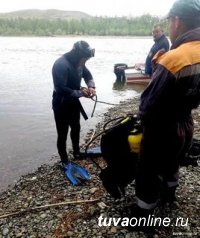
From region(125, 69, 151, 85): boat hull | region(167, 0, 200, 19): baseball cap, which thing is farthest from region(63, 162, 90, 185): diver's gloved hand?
region(125, 69, 151, 85): boat hull

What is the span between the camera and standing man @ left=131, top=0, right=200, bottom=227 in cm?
307

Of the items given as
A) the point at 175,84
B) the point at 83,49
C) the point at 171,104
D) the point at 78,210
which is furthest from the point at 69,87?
the point at 175,84

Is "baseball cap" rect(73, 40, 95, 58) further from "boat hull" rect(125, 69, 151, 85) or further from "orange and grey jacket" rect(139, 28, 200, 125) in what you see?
"boat hull" rect(125, 69, 151, 85)

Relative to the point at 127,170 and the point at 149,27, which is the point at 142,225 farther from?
the point at 149,27

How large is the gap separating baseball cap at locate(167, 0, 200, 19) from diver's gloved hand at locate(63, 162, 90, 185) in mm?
3301

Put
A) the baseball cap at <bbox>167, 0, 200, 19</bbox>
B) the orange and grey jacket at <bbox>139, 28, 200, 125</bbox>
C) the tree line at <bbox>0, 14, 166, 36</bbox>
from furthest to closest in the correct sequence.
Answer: the tree line at <bbox>0, 14, 166, 36</bbox>
the baseball cap at <bbox>167, 0, 200, 19</bbox>
the orange and grey jacket at <bbox>139, 28, 200, 125</bbox>

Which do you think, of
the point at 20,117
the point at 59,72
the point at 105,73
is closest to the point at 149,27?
the point at 105,73

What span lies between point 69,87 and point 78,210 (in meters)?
2.18

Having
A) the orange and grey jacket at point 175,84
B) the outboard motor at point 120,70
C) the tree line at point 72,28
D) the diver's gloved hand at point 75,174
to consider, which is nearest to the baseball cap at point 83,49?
the diver's gloved hand at point 75,174

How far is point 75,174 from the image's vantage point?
5852 millimetres

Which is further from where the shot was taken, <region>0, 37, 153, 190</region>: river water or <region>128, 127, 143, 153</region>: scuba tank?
<region>0, 37, 153, 190</region>: river water

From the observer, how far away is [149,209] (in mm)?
3766

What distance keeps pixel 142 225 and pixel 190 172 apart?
202 cm

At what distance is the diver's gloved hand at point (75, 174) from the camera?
18.5ft
